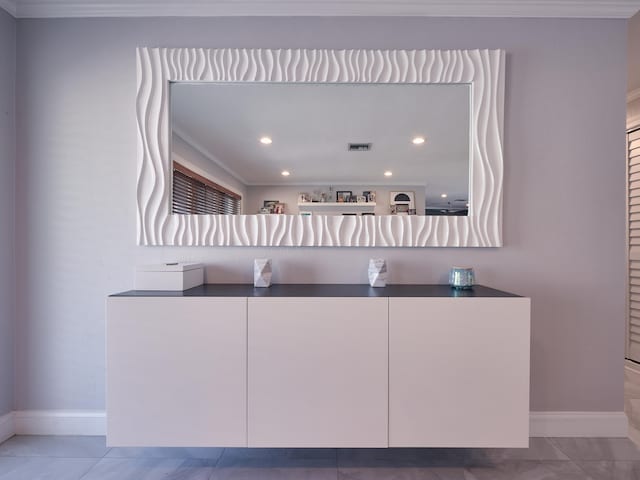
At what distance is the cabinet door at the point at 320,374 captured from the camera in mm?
1357

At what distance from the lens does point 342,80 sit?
5.56 ft

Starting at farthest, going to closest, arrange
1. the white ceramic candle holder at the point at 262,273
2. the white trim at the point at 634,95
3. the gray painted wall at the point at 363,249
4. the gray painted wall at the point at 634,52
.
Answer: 1. the white trim at the point at 634,95
2. the gray painted wall at the point at 634,52
3. the gray painted wall at the point at 363,249
4. the white ceramic candle holder at the point at 262,273

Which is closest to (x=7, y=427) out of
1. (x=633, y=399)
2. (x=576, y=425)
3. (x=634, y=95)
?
(x=576, y=425)

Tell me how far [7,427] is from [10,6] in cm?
225

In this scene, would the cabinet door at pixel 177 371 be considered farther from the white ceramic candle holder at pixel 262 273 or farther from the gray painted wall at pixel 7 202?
the gray painted wall at pixel 7 202

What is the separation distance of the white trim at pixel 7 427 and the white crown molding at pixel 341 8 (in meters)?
2.20

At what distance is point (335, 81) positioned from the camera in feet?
5.56

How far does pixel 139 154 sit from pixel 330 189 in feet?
3.41

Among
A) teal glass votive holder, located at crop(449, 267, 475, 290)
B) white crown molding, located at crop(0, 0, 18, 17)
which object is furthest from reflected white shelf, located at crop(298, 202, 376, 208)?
white crown molding, located at crop(0, 0, 18, 17)

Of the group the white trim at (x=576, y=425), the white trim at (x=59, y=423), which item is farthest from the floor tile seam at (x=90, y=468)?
the white trim at (x=576, y=425)

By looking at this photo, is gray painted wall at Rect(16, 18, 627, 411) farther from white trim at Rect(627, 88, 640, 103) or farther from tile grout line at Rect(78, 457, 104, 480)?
white trim at Rect(627, 88, 640, 103)

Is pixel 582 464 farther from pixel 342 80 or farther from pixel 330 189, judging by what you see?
pixel 342 80

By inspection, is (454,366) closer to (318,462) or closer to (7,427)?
(318,462)

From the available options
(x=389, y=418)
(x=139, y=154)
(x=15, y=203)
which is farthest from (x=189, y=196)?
(x=389, y=418)
